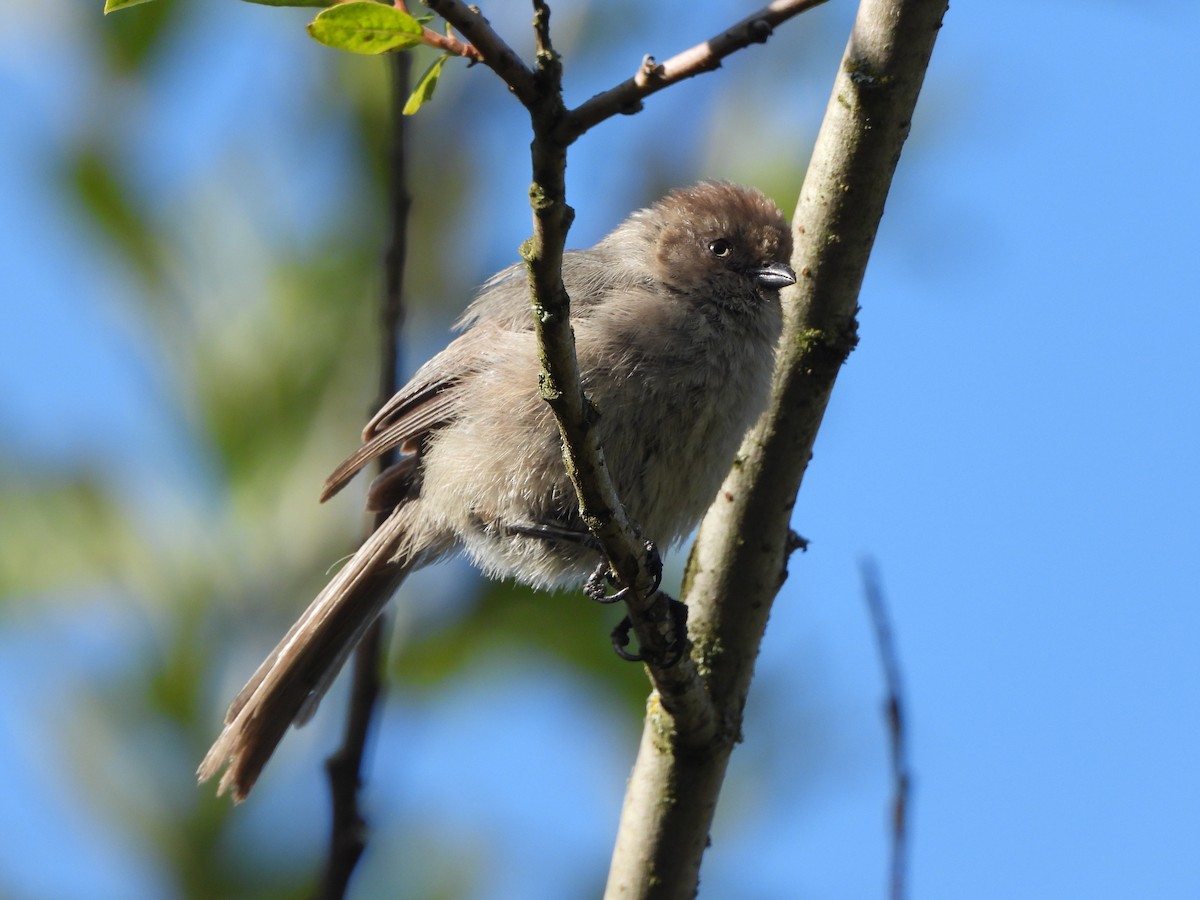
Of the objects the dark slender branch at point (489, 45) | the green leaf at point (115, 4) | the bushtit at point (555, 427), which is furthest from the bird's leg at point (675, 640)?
the green leaf at point (115, 4)

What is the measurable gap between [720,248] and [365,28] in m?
2.62

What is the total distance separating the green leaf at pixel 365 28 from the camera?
1.76 meters

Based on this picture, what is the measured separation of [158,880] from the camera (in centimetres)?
276

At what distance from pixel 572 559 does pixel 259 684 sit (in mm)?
1015

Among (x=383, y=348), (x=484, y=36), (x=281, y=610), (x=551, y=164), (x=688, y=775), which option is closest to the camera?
(x=484, y=36)

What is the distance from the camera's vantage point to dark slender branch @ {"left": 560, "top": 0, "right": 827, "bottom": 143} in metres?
1.64

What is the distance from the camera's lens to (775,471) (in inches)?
138

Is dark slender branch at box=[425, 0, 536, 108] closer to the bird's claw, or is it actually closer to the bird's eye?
the bird's claw

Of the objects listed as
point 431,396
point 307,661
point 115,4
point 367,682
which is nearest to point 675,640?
point 367,682

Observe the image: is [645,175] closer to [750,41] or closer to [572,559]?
[572,559]

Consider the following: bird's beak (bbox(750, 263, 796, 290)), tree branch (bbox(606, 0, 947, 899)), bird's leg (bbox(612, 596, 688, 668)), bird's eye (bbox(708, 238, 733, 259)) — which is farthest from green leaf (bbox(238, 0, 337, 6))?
bird's eye (bbox(708, 238, 733, 259))

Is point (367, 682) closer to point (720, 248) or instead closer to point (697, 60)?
point (697, 60)

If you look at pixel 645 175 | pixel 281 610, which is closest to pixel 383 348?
pixel 281 610

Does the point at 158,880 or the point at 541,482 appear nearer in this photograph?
the point at 158,880
